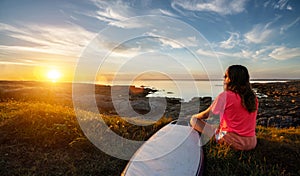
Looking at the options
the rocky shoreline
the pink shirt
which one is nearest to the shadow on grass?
the pink shirt

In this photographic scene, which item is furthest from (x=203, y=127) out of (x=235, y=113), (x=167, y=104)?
(x=167, y=104)

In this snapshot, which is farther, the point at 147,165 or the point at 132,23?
the point at 132,23

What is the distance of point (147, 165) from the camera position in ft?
13.5

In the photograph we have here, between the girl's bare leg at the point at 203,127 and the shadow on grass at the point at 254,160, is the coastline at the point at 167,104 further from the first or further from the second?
the shadow on grass at the point at 254,160

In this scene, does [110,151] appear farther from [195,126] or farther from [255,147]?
[255,147]

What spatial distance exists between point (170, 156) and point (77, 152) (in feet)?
7.64

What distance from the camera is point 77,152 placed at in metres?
5.09

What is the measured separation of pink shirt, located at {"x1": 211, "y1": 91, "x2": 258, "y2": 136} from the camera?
14.6 feet

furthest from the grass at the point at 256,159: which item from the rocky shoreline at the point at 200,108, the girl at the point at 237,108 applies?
the rocky shoreline at the point at 200,108

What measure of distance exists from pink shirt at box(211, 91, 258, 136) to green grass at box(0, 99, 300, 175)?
63 centimetres

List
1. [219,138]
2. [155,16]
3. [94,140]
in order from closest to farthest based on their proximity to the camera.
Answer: [219,138] < [94,140] < [155,16]

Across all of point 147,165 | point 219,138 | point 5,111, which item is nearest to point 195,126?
point 219,138

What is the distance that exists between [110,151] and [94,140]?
1.93ft

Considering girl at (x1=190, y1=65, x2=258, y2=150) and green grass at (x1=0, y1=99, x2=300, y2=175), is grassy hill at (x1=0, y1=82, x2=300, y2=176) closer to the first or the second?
green grass at (x1=0, y1=99, x2=300, y2=175)
